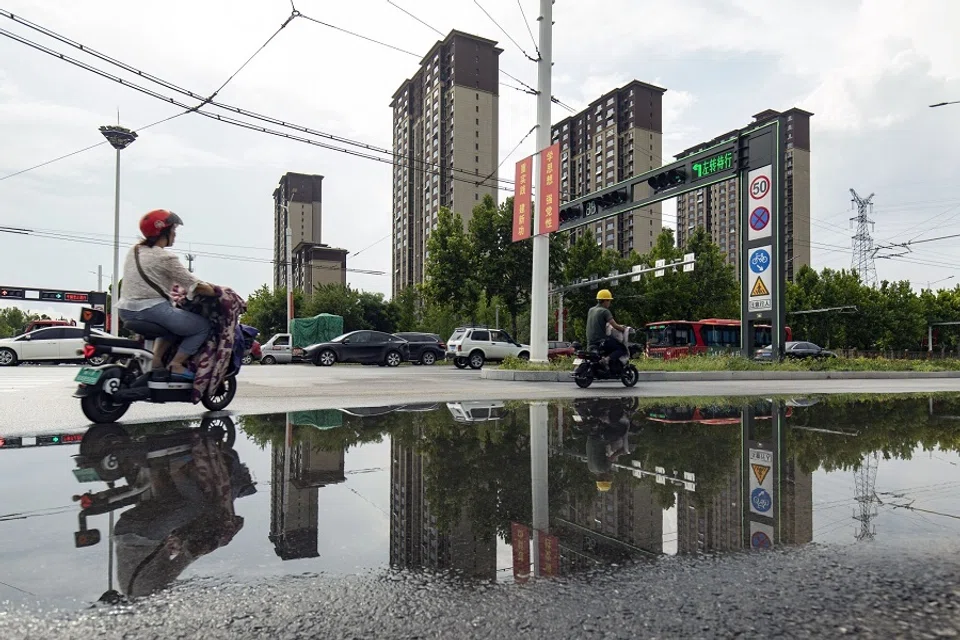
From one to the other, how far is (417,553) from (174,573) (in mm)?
868

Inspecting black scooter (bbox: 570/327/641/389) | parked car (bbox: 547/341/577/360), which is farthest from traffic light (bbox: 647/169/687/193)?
black scooter (bbox: 570/327/641/389)

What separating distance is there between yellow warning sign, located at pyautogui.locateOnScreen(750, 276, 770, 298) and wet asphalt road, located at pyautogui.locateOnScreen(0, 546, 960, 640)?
750 inches

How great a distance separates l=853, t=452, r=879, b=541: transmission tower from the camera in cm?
276

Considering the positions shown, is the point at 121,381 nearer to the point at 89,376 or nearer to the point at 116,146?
the point at 89,376

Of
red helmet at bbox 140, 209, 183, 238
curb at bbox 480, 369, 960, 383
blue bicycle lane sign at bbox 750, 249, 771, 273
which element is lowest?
curb at bbox 480, 369, 960, 383

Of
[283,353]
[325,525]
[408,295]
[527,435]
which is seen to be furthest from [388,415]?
[408,295]

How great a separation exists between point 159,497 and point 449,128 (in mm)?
98077

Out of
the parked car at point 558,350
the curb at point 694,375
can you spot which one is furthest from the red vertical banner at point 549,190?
the parked car at point 558,350

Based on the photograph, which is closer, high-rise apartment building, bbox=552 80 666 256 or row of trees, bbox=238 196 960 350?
row of trees, bbox=238 196 960 350

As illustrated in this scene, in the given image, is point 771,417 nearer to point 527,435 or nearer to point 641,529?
point 527,435

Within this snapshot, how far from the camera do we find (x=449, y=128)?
96188 millimetres

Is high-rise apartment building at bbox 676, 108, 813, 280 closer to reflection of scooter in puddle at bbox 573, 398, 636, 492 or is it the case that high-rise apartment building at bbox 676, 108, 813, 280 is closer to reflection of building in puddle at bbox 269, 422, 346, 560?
reflection of scooter in puddle at bbox 573, 398, 636, 492

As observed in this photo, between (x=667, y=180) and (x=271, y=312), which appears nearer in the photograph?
(x=667, y=180)

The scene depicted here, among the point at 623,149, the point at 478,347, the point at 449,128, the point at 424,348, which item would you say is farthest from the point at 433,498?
the point at 623,149
